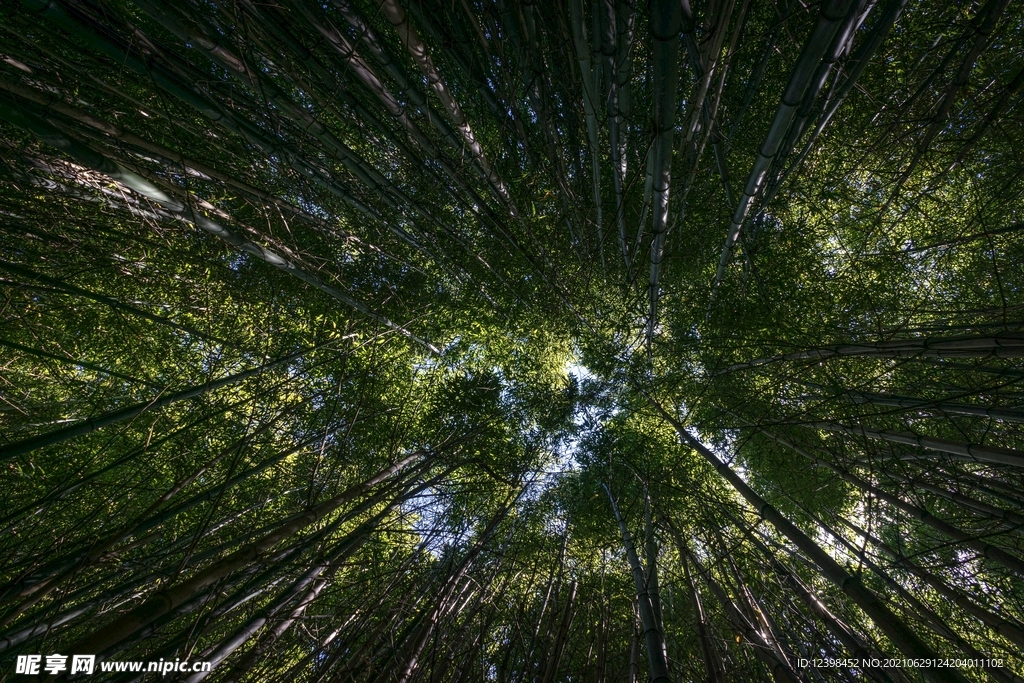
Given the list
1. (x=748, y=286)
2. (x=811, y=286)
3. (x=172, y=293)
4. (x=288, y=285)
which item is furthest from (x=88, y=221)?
(x=811, y=286)

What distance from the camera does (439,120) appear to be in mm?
2523

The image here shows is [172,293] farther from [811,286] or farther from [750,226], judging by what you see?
[811,286]

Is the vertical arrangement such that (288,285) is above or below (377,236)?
below

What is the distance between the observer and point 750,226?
3586 mm

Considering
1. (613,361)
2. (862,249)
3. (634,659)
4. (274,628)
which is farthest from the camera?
(613,361)

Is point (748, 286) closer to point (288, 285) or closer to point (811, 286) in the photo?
point (811, 286)

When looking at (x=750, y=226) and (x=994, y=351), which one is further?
(x=750, y=226)

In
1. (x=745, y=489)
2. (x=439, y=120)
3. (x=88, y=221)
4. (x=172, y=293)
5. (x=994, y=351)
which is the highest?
(x=439, y=120)

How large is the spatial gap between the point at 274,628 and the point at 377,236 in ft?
10.1

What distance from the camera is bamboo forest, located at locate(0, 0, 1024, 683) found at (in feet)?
5.61

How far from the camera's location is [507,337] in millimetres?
5066

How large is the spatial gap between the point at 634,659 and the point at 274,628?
5.01ft

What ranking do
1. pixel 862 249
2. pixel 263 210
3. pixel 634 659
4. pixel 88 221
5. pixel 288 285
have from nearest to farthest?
pixel 634 659 < pixel 263 210 < pixel 88 221 < pixel 862 249 < pixel 288 285

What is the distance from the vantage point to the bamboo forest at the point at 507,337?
5.61 feet
